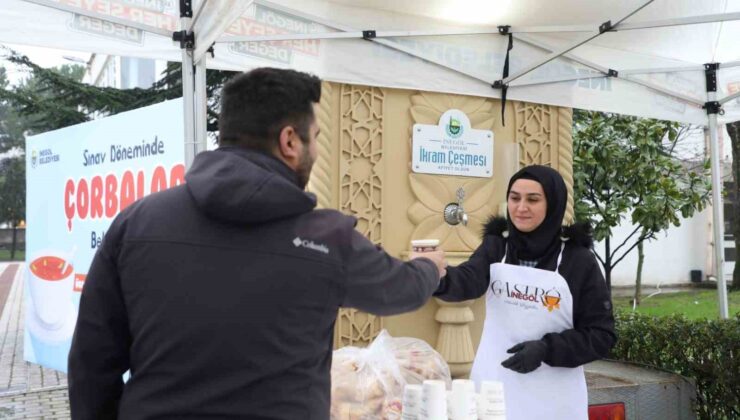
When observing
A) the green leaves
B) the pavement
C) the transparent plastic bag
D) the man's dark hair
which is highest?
the man's dark hair

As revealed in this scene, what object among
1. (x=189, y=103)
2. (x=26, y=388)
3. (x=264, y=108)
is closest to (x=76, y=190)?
(x=26, y=388)

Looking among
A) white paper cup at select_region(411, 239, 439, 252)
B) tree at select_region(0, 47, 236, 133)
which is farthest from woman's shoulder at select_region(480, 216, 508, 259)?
tree at select_region(0, 47, 236, 133)

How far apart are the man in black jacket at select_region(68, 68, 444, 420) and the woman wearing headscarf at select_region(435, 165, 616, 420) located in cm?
139

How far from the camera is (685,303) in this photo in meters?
16.2

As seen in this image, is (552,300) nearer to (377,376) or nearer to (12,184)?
(377,376)

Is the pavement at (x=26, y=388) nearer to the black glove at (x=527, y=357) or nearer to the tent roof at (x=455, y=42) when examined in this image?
the tent roof at (x=455, y=42)

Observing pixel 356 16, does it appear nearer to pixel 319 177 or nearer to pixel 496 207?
pixel 319 177

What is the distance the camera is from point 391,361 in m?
2.67

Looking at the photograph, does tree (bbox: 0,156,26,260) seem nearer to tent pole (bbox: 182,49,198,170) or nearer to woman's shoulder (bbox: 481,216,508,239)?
tent pole (bbox: 182,49,198,170)

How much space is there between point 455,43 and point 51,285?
4117 millimetres

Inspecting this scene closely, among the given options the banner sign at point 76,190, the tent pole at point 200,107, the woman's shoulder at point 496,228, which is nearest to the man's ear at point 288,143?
the woman's shoulder at point 496,228

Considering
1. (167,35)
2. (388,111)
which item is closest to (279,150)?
(167,35)

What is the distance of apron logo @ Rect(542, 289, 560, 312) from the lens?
8.85 ft

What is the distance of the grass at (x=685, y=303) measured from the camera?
14172 mm
